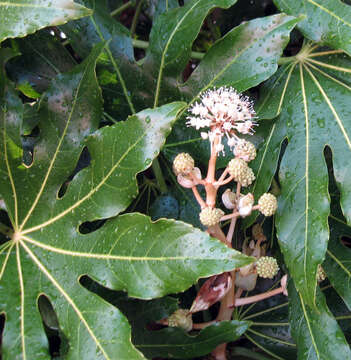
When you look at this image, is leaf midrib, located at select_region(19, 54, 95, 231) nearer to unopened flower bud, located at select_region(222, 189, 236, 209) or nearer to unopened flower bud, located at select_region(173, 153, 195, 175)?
unopened flower bud, located at select_region(173, 153, 195, 175)

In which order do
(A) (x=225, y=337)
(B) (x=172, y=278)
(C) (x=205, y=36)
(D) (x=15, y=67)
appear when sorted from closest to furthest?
(B) (x=172, y=278)
(A) (x=225, y=337)
(D) (x=15, y=67)
(C) (x=205, y=36)

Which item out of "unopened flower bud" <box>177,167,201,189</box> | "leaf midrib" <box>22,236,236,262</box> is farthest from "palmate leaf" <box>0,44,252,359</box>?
"unopened flower bud" <box>177,167,201,189</box>

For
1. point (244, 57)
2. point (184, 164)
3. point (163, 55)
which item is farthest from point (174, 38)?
point (184, 164)

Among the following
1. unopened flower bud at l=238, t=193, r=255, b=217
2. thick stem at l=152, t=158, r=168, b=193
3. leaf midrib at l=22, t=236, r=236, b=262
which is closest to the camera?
leaf midrib at l=22, t=236, r=236, b=262

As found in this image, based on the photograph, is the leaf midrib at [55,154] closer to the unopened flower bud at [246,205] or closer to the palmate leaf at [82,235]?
the palmate leaf at [82,235]

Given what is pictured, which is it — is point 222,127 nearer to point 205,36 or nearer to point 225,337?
point 225,337

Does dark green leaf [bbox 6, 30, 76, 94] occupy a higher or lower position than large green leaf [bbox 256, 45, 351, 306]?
higher

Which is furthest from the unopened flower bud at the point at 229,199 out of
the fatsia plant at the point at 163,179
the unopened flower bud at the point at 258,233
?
the unopened flower bud at the point at 258,233

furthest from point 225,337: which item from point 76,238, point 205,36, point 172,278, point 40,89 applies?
point 205,36
